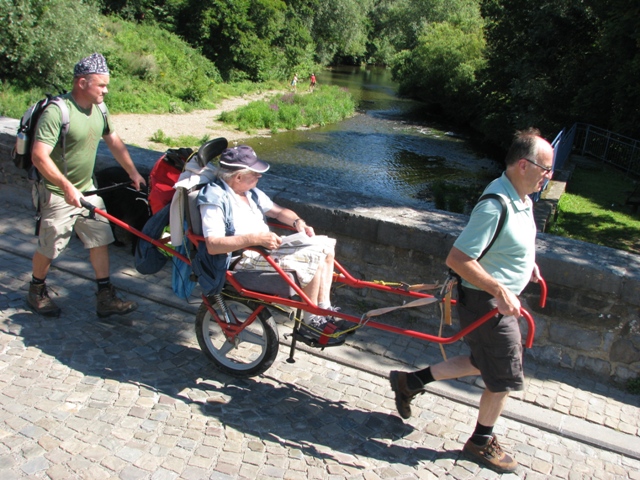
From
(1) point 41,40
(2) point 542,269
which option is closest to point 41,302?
(2) point 542,269

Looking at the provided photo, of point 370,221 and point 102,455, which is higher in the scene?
point 370,221

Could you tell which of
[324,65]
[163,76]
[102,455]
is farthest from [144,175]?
[324,65]

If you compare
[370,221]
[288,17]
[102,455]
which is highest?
[288,17]

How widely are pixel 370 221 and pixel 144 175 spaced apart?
2.34 meters

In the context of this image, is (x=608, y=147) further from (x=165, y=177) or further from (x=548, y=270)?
(x=165, y=177)

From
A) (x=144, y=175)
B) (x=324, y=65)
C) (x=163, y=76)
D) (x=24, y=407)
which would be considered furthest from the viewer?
(x=324, y=65)

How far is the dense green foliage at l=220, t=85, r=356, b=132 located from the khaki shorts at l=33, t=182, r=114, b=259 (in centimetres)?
2307

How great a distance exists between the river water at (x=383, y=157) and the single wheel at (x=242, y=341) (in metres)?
11.3

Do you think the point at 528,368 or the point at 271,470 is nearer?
the point at 271,470

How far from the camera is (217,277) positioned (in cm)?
380

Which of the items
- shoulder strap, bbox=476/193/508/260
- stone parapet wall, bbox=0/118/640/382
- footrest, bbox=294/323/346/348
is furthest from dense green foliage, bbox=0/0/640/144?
footrest, bbox=294/323/346/348

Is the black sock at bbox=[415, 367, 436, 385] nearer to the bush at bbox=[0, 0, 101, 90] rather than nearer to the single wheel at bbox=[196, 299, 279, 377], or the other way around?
the single wheel at bbox=[196, 299, 279, 377]

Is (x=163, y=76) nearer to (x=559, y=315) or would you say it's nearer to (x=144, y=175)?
(x=144, y=175)

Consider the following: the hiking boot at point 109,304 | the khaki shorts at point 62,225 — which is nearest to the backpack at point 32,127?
the khaki shorts at point 62,225
